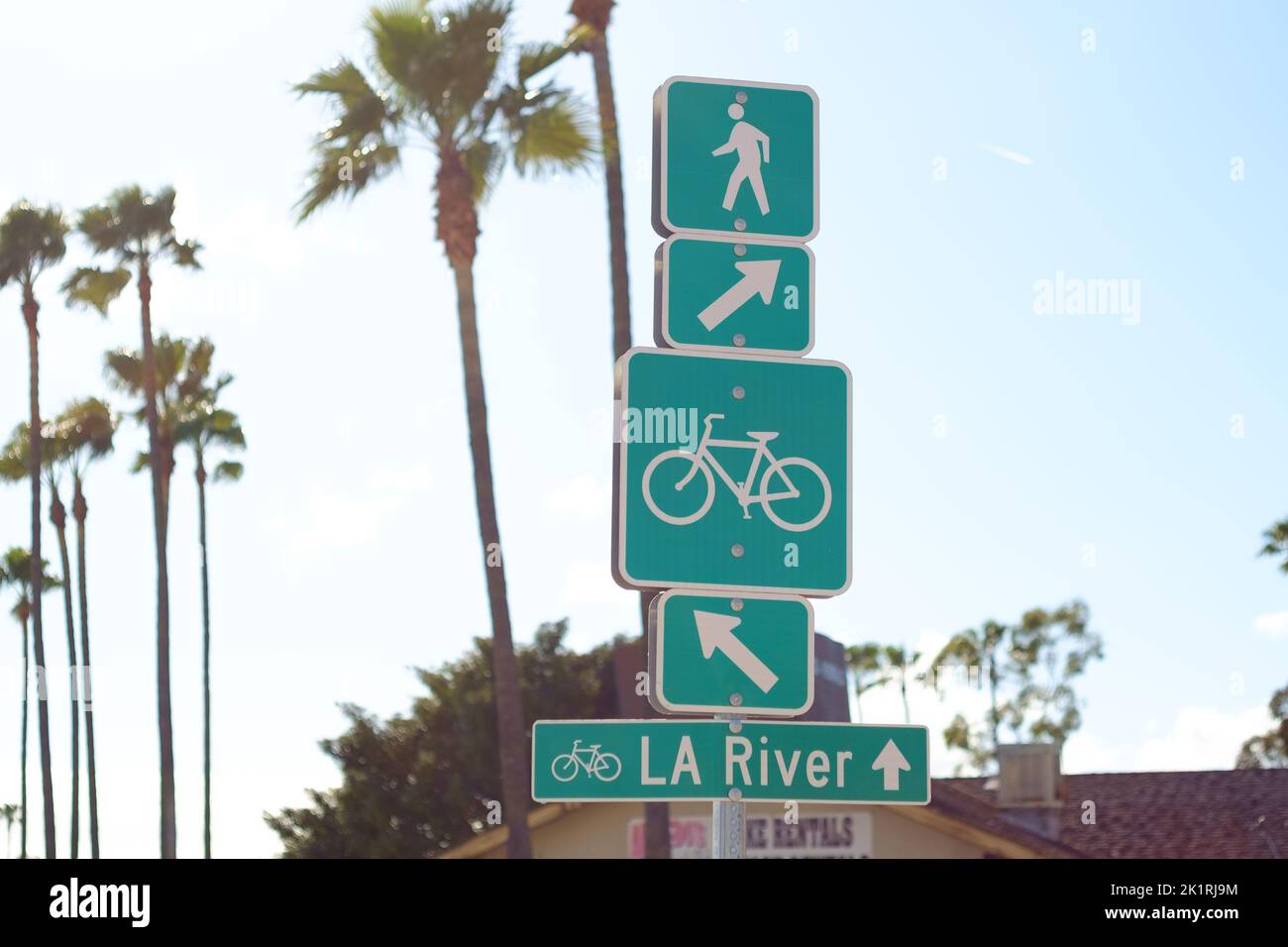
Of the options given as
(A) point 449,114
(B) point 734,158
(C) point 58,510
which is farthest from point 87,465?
(B) point 734,158

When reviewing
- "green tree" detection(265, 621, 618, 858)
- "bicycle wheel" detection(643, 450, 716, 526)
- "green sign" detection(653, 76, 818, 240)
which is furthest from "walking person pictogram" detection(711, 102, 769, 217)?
"green tree" detection(265, 621, 618, 858)

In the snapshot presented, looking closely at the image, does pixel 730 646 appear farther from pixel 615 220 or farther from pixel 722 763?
pixel 615 220

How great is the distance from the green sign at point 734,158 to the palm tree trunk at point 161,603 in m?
36.2

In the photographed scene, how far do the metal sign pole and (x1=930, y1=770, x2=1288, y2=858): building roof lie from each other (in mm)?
23470

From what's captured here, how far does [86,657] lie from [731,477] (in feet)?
164

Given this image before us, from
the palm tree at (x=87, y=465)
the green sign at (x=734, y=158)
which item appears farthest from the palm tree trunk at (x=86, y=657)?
the green sign at (x=734, y=158)

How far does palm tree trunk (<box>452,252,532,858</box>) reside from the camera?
22.0 meters

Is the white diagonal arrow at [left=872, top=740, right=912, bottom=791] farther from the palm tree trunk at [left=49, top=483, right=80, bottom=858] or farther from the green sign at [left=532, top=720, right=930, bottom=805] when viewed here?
the palm tree trunk at [left=49, top=483, right=80, bottom=858]

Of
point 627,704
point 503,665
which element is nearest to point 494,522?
point 503,665

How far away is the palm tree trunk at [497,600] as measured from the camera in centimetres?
2197

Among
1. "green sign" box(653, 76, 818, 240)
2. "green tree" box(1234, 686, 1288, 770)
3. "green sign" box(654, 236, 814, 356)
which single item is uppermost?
"green sign" box(653, 76, 818, 240)

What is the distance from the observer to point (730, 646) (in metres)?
5.25

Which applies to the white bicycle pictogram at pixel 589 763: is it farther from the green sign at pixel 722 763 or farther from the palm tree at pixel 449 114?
A: the palm tree at pixel 449 114
